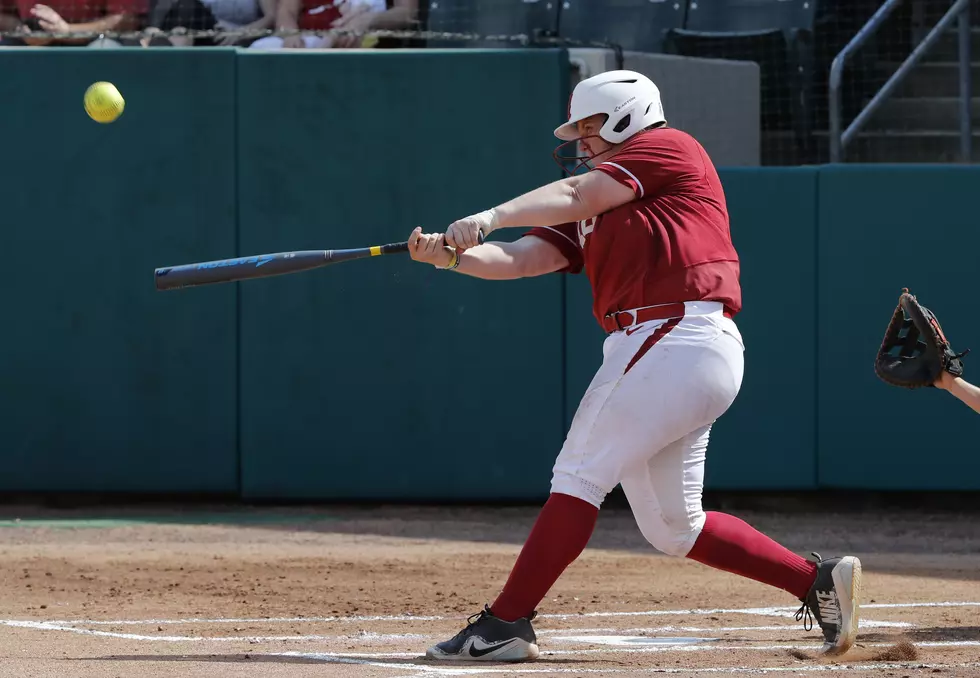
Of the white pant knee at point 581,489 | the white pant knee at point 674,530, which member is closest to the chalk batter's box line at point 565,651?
the white pant knee at point 674,530

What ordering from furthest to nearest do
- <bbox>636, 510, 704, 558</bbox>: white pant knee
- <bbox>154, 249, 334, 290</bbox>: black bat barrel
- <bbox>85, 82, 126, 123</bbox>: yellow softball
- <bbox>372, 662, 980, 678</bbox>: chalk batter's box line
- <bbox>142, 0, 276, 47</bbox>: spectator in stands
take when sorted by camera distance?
1. <bbox>142, 0, 276, 47</bbox>: spectator in stands
2. <bbox>85, 82, 126, 123</bbox>: yellow softball
3. <bbox>154, 249, 334, 290</bbox>: black bat barrel
4. <bbox>636, 510, 704, 558</bbox>: white pant knee
5. <bbox>372, 662, 980, 678</bbox>: chalk batter's box line

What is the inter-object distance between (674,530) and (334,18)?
5.83 meters

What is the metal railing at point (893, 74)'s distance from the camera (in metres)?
8.98

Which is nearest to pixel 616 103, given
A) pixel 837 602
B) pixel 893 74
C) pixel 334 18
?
pixel 837 602

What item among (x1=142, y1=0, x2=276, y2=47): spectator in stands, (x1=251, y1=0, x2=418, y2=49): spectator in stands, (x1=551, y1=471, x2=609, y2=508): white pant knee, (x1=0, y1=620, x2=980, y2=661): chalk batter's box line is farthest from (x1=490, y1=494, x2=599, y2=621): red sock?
(x1=142, y1=0, x2=276, y2=47): spectator in stands

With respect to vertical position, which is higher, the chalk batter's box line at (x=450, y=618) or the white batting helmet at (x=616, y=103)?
the white batting helmet at (x=616, y=103)

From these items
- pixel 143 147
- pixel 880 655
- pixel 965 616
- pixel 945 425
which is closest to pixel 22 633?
pixel 880 655

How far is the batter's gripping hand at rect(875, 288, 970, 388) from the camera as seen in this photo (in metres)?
4.85

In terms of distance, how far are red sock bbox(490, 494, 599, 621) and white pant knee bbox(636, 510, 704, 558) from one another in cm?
19

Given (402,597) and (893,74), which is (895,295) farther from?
(402,597)

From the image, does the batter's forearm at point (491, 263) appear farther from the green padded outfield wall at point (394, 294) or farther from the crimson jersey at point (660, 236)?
the green padded outfield wall at point (394, 294)

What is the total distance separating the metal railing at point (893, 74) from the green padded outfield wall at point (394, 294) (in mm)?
1925

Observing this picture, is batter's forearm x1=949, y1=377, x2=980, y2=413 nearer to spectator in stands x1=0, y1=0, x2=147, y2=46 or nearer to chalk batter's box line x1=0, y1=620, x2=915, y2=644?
chalk batter's box line x1=0, y1=620, x2=915, y2=644

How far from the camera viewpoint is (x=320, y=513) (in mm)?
8359
